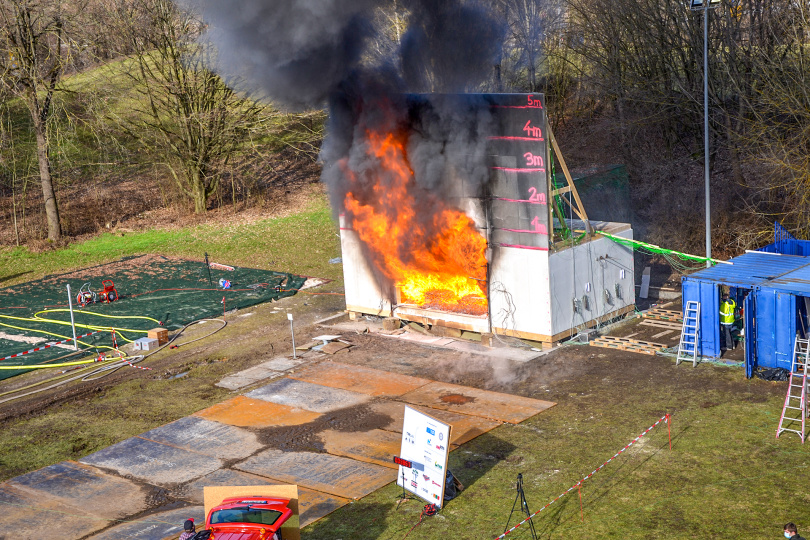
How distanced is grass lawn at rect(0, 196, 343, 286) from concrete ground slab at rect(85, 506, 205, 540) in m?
16.7

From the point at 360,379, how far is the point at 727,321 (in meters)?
8.83

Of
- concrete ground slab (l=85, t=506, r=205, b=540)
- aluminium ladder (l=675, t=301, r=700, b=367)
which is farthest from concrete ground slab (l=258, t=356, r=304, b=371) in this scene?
aluminium ladder (l=675, t=301, r=700, b=367)

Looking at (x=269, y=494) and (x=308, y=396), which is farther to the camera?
(x=308, y=396)

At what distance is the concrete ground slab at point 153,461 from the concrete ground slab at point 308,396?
2945mm

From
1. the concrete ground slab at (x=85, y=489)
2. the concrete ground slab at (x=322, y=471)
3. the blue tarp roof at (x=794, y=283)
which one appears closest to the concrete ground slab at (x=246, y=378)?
the concrete ground slab at (x=322, y=471)

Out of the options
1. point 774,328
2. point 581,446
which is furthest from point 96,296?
point 774,328

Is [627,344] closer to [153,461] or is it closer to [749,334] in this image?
[749,334]

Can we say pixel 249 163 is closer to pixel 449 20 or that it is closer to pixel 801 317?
pixel 449 20

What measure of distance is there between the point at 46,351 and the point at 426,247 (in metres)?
11.1

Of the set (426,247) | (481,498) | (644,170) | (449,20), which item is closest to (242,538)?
(481,498)

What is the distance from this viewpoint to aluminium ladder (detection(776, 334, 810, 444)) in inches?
595

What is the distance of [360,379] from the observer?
19.8 meters

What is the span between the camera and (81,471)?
51.5ft

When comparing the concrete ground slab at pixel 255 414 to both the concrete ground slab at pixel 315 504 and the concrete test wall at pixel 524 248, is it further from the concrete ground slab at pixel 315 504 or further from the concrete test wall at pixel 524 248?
the concrete test wall at pixel 524 248
